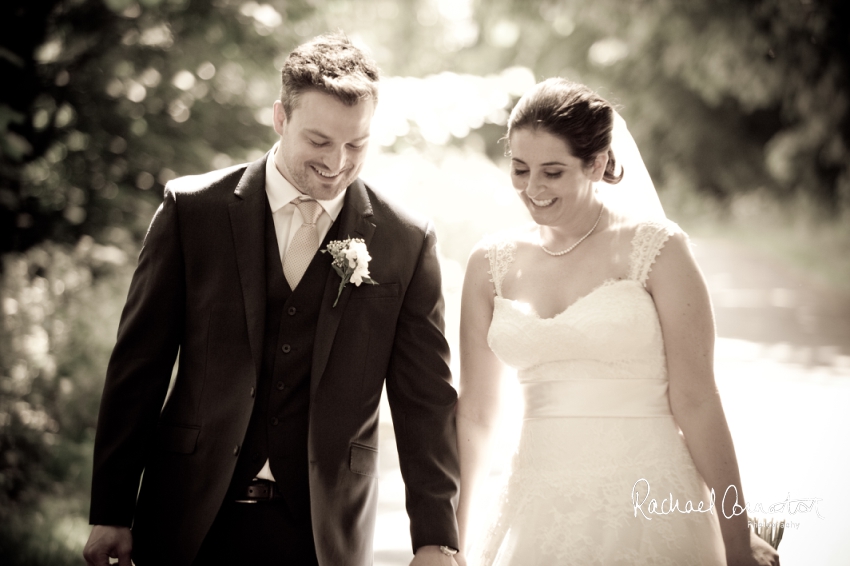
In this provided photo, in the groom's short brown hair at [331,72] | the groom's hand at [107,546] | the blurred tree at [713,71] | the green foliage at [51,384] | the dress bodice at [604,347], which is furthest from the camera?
the blurred tree at [713,71]

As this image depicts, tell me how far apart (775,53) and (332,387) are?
8.62 meters

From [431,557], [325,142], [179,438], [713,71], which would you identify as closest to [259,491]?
[179,438]

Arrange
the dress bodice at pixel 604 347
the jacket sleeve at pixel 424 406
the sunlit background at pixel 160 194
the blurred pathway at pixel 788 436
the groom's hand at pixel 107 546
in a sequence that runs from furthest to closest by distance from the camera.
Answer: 1. the sunlit background at pixel 160 194
2. the blurred pathway at pixel 788 436
3. the dress bodice at pixel 604 347
4. the jacket sleeve at pixel 424 406
5. the groom's hand at pixel 107 546

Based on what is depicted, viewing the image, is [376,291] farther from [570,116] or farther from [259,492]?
[570,116]

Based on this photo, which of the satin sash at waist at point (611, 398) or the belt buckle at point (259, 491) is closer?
the belt buckle at point (259, 491)

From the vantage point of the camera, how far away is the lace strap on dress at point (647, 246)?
270 centimetres

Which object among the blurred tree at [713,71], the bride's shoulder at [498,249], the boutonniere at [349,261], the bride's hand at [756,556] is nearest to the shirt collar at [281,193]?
the boutonniere at [349,261]

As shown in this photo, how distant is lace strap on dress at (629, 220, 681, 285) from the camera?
8.84 ft

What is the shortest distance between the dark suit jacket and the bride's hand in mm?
902

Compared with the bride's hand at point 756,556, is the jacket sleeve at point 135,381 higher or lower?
higher

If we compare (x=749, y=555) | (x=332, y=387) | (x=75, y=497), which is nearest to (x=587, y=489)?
(x=749, y=555)

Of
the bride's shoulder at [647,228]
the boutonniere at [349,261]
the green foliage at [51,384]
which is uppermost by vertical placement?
the bride's shoulder at [647,228]

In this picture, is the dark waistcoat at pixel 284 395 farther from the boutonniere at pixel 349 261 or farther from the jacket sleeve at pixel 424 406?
the jacket sleeve at pixel 424 406

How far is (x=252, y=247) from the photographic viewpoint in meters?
2.43
